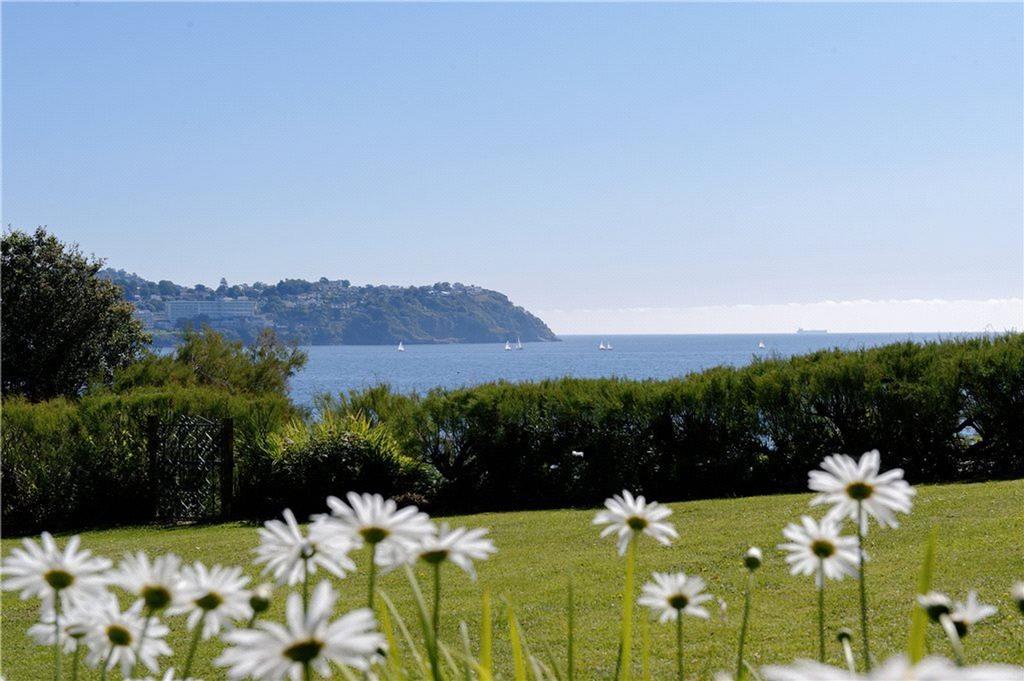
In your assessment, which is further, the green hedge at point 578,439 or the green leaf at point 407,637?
the green hedge at point 578,439

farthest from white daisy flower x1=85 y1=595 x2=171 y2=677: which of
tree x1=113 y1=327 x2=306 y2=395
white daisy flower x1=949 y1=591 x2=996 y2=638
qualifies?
tree x1=113 y1=327 x2=306 y2=395

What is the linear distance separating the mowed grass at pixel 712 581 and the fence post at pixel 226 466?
4.89 ft

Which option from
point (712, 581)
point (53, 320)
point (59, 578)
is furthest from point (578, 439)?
point (53, 320)

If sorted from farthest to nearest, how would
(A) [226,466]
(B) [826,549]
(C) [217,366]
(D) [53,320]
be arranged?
(C) [217,366], (D) [53,320], (A) [226,466], (B) [826,549]

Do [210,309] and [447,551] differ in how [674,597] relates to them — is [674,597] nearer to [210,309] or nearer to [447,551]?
[447,551]

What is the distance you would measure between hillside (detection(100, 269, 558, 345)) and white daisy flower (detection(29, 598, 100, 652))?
87070 mm

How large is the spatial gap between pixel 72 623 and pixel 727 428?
11699 millimetres

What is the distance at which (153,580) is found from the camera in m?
1.25

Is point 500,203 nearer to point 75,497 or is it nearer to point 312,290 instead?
point 75,497

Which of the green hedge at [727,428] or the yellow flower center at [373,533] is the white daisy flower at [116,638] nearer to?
the yellow flower center at [373,533]

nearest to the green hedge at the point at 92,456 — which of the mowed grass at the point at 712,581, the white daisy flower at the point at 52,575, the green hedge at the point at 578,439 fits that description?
the green hedge at the point at 578,439

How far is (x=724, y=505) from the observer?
10.7m

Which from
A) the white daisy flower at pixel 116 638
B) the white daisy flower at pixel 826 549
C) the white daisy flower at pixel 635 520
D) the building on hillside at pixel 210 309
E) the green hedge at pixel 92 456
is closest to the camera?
the white daisy flower at pixel 116 638

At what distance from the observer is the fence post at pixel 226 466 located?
A: 1227cm
